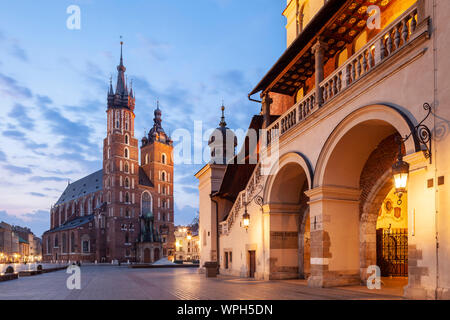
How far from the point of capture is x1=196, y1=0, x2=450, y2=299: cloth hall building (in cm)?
877

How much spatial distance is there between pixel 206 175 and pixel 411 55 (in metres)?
21.0

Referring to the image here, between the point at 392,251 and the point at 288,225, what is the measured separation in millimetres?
4360

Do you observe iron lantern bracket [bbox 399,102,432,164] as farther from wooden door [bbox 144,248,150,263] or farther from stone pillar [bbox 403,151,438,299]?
wooden door [bbox 144,248,150,263]

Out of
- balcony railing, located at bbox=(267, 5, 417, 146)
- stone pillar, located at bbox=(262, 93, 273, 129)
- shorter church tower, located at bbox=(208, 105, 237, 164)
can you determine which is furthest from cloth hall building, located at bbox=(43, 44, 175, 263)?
balcony railing, located at bbox=(267, 5, 417, 146)

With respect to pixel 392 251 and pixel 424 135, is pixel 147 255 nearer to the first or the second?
pixel 392 251

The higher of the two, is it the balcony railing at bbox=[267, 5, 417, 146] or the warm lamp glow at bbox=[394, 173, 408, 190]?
the balcony railing at bbox=[267, 5, 417, 146]

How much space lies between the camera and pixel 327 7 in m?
13.4

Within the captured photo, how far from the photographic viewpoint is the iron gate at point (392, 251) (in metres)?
16.1

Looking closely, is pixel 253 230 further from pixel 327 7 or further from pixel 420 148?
pixel 420 148

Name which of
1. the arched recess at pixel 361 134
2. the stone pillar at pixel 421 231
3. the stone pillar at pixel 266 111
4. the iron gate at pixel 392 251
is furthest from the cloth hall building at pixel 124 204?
the stone pillar at pixel 421 231

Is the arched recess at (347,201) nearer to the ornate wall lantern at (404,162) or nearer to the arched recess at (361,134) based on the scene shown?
the arched recess at (361,134)

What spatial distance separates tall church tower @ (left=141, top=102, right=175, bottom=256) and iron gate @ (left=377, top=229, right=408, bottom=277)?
88.6 meters

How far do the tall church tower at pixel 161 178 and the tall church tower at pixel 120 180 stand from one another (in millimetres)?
7816
